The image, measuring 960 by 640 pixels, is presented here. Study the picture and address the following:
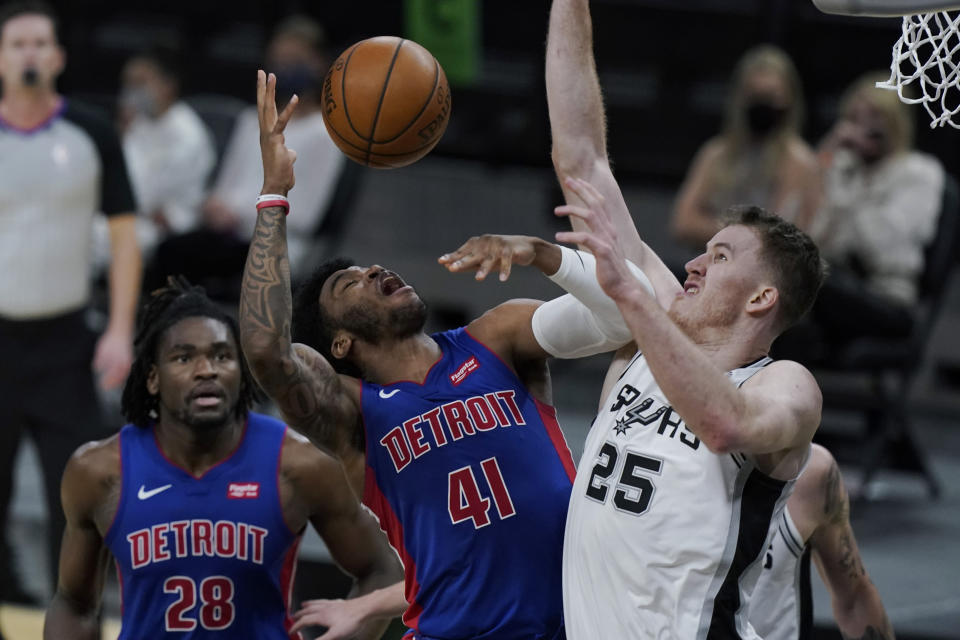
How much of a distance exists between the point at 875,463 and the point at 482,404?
4.07 metres

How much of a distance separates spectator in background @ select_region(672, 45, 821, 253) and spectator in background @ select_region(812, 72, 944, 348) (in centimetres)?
20

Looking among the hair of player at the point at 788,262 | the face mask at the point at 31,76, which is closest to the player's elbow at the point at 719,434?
the hair of player at the point at 788,262

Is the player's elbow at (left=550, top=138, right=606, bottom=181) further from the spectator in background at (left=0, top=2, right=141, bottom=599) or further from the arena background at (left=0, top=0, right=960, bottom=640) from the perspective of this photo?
the arena background at (left=0, top=0, right=960, bottom=640)

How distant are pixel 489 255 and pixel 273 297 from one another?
543 millimetres

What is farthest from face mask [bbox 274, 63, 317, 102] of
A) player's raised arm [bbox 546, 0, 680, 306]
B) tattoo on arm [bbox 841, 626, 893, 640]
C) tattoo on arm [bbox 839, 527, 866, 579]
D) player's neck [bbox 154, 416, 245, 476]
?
tattoo on arm [bbox 841, 626, 893, 640]

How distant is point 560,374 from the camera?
9414mm

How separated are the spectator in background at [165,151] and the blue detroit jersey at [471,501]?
477 centimetres

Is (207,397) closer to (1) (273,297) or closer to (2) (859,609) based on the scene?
(1) (273,297)

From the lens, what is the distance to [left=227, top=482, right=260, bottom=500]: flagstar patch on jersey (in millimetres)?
4441

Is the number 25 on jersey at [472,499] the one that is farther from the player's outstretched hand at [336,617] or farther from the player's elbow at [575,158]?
the player's elbow at [575,158]

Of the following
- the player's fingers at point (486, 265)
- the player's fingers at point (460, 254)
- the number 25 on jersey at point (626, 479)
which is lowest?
the number 25 on jersey at point (626, 479)

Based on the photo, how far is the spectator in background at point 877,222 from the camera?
7.14 metres

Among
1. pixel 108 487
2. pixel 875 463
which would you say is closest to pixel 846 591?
pixel 108 487

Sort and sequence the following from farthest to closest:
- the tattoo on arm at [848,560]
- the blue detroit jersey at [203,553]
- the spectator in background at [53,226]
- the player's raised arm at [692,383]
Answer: the spectator in background at [53,226]
the blue detroit jersey at [203,553]
the tattoo on arm at [848,560]
the player's raised arm at [692,383]
